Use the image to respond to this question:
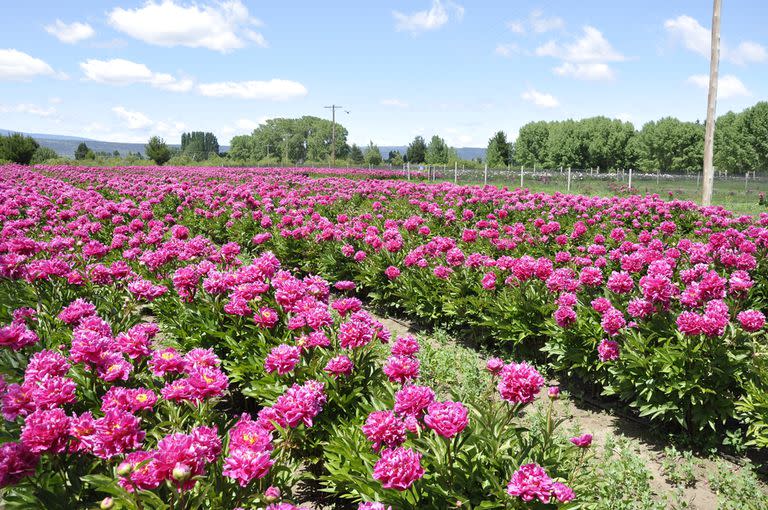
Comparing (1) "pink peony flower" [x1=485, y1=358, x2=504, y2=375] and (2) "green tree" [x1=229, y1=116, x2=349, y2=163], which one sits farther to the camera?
(2) "green tree" [x1=229, y1=116, x2=349, y2=163]

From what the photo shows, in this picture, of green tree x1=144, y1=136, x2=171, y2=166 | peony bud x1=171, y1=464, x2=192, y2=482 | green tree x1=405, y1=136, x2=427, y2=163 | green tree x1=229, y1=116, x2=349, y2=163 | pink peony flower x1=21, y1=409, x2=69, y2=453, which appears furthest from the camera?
green tree x1=229, y1=116, x2=349, y2=163

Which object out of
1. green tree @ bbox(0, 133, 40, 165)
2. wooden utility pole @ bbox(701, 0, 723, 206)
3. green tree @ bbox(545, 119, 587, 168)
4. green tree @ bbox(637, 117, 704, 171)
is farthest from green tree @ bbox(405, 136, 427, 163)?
wooden utility pole @ bbox(701, 0, 723, 206)

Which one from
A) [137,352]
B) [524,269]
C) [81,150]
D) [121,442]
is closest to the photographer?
[121,442]

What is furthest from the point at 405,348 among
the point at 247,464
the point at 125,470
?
the point at 125,470

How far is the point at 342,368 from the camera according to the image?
3.40 meters

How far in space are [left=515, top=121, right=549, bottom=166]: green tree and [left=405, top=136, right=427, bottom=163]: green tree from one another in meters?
20.1

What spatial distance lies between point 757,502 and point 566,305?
2.17 metres

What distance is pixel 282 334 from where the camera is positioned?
4.71m

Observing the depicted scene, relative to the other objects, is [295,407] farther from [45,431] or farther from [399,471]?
[45,431]

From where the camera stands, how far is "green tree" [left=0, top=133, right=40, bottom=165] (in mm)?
47844

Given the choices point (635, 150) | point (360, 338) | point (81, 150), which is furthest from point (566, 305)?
point (81, 150)

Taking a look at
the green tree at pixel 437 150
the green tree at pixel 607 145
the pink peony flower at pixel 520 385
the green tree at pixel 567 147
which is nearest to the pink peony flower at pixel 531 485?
the pink peony flower at pixel 520 385

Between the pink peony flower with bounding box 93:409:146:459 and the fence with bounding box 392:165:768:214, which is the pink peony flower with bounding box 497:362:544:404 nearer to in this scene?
the pink peony flower with bounding box 93:409:146:459

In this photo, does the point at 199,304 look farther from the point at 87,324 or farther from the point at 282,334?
the point at 87,324
